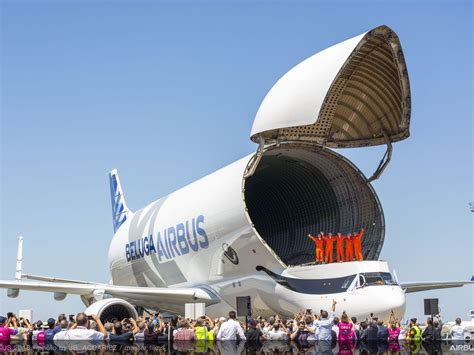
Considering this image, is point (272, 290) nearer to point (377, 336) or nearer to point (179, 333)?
point (377, 336)

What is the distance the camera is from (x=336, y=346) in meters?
14.3

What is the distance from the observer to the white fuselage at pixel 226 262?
21250 millimetres

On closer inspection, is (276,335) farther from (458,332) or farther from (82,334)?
(82,334)

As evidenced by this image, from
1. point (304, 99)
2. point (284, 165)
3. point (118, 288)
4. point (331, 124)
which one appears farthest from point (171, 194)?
point (304, 99)

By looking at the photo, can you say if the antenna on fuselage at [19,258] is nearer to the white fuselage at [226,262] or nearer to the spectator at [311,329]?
the white fuselage at [226,262]

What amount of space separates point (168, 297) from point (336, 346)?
13.5 metres

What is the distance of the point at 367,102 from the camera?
24641 millimetres

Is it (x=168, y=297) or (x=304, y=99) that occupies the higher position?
(x=304, y=99)

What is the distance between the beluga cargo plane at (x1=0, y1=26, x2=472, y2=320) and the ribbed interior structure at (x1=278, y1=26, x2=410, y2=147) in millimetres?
37

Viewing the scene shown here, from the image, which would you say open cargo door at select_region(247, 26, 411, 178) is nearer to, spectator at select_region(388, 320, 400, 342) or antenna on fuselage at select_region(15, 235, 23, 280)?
spectator at select_region(388, 320, 400, 342)

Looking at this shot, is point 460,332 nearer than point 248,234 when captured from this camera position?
Yes

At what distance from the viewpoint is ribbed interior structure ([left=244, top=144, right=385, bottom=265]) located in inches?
989

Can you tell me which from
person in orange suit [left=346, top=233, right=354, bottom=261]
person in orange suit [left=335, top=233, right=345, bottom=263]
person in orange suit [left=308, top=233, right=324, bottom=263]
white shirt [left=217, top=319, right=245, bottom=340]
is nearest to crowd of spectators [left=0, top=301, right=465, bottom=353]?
white shirt [left=217, top=319, right=245, bottom=340]

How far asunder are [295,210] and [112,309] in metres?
7.10
